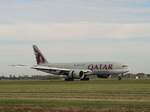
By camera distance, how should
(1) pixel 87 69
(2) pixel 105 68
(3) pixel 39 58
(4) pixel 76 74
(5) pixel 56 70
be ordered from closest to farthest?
(4) pixel 76 74
(2) pixel 105 68
(1) pixel 87 69
(5) pixel 56 70
(3) pixel 39 58

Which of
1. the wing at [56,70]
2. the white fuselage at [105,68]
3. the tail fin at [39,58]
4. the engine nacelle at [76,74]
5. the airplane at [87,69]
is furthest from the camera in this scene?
the tail fin at [39,58]

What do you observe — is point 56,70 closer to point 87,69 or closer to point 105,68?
point 87,69

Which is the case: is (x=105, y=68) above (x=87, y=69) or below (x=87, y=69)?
above

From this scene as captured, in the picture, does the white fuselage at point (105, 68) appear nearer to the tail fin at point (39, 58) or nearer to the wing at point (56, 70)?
the wing at point (56, 70)

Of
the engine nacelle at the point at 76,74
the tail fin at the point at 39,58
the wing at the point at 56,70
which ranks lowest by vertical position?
the engine nacelle at the point at 76,74

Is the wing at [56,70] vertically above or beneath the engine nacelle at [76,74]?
above

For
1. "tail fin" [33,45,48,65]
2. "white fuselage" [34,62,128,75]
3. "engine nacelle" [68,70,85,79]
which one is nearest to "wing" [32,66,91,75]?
"engine nacelle" [68,70,85,79]

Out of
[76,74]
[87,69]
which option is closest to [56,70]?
[87,69]

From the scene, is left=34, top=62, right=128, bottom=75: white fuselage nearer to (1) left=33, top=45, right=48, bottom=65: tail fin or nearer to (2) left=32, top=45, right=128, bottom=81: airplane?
(2) left=32, top=45, right=128, bottom=81: airplane

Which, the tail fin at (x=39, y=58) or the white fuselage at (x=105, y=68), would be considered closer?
the white fuselage at (x=105, y=68)

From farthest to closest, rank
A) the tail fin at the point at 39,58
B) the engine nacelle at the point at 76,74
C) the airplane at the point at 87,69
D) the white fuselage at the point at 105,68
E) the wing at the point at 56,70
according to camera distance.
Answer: the tail fin at the point at 39,58 → the white fuselage at the point at 105,68 → the wing at the point at 56,70 → the airplane at the point at 87,69 → the engine nacelle at the point at 76,74

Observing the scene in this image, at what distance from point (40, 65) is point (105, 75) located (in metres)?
21.2

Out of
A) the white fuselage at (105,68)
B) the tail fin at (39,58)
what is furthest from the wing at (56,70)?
the tail fin at (39,58)

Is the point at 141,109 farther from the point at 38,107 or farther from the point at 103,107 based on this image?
the point at 38,107
